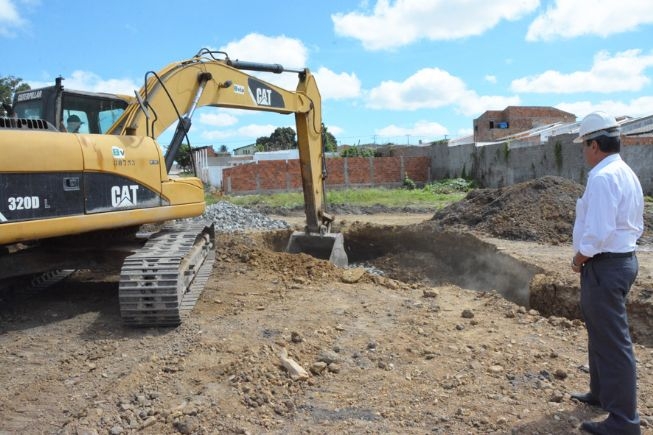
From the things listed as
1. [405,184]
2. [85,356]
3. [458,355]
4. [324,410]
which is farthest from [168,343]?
[405,184]

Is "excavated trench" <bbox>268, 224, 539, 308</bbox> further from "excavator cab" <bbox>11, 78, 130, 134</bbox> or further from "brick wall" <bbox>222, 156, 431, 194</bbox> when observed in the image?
"brick wall" <bbox>222, 156, 431, 194</bbox>

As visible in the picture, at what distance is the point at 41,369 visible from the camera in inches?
173

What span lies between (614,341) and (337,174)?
28.8 meters

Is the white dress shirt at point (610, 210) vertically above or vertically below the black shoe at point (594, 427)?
above

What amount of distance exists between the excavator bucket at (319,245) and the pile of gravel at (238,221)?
4.78 meters

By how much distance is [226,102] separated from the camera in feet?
24.5

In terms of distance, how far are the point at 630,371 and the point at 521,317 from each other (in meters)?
2.53

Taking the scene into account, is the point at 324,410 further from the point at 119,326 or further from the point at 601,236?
the point at 119,326

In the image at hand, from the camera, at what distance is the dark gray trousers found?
10.3ft

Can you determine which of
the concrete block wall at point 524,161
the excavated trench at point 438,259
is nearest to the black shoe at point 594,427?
the excavated trench at point 438,259

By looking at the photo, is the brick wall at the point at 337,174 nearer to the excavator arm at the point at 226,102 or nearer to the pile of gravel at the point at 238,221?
the pile of gravel at the point at 238,221

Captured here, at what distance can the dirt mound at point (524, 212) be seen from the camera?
11.5m

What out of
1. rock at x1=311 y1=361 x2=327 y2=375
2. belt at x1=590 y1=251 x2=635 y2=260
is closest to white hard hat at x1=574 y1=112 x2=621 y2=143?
belt at x1=590 y1=251 x2=635 y2=260

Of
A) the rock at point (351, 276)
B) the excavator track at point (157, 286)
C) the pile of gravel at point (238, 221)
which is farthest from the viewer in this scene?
the pile of gravel at point (238, 221)
